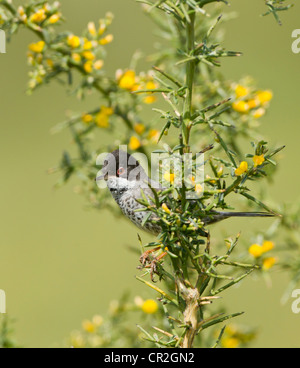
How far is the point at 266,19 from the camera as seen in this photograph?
880cm

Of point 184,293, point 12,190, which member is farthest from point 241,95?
point 12,190

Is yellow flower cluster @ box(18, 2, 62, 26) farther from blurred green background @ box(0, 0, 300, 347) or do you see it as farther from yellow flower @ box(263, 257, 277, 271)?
blurred green background @ box(0, 0, 300, 347)

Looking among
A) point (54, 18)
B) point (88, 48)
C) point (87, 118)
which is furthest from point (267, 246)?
point (54, 18)

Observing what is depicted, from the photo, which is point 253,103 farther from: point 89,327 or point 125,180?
point 89,327

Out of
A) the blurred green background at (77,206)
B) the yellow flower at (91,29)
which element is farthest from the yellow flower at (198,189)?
the blurred green background at (77,206)

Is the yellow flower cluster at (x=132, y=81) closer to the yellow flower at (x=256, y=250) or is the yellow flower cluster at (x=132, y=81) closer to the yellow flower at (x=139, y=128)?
the yellow flower at (x=139, y=128)

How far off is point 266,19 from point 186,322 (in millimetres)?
8220

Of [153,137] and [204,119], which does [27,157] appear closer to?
[153,137]

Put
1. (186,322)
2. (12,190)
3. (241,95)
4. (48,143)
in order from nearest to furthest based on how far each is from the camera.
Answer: (186,322) → (241,95) → (12,190) → (48,143)

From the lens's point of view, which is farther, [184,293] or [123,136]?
[123,136]

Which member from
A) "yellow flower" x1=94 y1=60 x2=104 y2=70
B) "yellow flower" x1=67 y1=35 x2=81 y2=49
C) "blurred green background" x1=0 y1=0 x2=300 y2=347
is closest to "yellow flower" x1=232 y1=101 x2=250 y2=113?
"yellow flower" x1=94 y1=60 x2=104 y2=70

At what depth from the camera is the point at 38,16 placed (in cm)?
Answer: 214

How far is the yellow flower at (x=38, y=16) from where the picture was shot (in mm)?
2141

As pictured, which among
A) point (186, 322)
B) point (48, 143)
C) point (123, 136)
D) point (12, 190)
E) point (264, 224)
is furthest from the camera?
point (48, 143)
